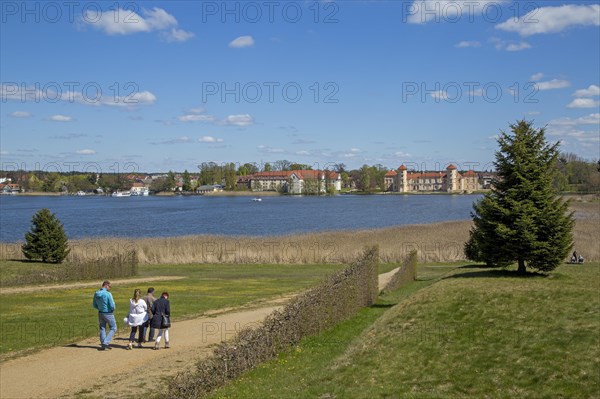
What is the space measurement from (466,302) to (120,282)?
2105 cm

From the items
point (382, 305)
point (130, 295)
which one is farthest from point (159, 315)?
point (130, 295)

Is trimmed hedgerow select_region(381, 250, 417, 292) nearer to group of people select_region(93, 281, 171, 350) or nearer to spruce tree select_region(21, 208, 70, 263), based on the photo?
group of people select_region(93, 281, 171, 350)

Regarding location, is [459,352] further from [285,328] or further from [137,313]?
[137,313]

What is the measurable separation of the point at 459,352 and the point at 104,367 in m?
9.03

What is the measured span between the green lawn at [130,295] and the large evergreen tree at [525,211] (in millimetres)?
10428

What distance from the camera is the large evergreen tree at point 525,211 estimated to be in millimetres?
22219

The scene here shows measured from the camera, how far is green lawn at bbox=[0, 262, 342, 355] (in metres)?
19.3

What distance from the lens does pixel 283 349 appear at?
15.9 meters

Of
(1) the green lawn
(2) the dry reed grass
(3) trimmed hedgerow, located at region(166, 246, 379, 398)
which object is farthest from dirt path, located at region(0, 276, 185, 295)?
(3) trimmed hedgerow, located at region(166, 246, 379, 398)

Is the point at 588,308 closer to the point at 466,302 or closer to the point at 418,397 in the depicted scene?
the point at 466,302

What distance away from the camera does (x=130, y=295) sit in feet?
91.2

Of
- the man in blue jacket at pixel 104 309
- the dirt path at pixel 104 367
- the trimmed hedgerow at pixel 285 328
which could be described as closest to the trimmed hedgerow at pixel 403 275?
the trimmed hedgerow at pixel 285 328

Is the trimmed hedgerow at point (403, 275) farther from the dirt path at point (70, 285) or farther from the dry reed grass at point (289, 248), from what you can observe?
the dirt path at point (70, 285)

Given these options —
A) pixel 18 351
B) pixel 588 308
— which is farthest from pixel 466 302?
pixel 18 351
